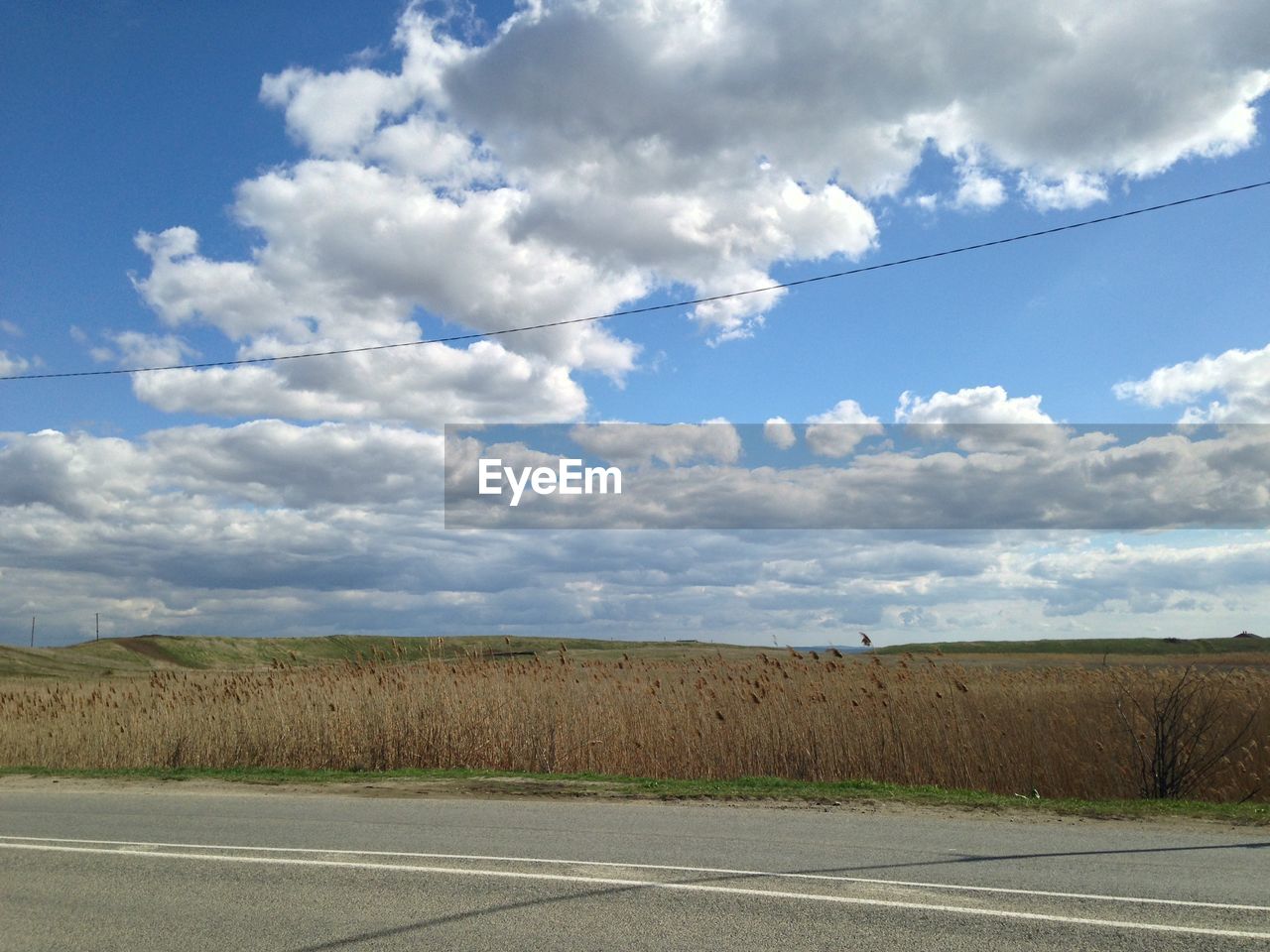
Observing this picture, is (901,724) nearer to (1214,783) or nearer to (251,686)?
(1214,783)

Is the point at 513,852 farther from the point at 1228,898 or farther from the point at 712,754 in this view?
the point at 712,754

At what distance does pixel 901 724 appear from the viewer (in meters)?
17.1

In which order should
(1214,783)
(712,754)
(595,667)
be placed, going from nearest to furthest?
1. (1214,783)
2. (712,754)
3. (595,667)

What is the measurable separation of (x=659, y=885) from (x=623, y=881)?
33cm

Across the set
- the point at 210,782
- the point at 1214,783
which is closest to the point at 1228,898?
the point at 1214,783

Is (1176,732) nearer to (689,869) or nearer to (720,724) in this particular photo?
(720,724)

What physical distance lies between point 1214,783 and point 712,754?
8023 millimetres

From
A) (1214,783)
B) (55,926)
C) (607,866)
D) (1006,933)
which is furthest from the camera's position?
(1214,783)

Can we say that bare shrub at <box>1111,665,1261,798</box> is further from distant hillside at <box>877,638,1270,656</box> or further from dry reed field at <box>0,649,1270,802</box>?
distant hillside at <box>877,638,1270,656</box>

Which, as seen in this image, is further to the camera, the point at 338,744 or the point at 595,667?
the point at 595,667

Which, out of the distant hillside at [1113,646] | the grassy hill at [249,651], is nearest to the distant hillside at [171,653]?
the grassy hill at [249,651]

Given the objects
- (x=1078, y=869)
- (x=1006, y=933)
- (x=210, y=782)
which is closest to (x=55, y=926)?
(x=1006, y=933)

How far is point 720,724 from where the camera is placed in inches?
700

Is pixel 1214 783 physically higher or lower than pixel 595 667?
lower
